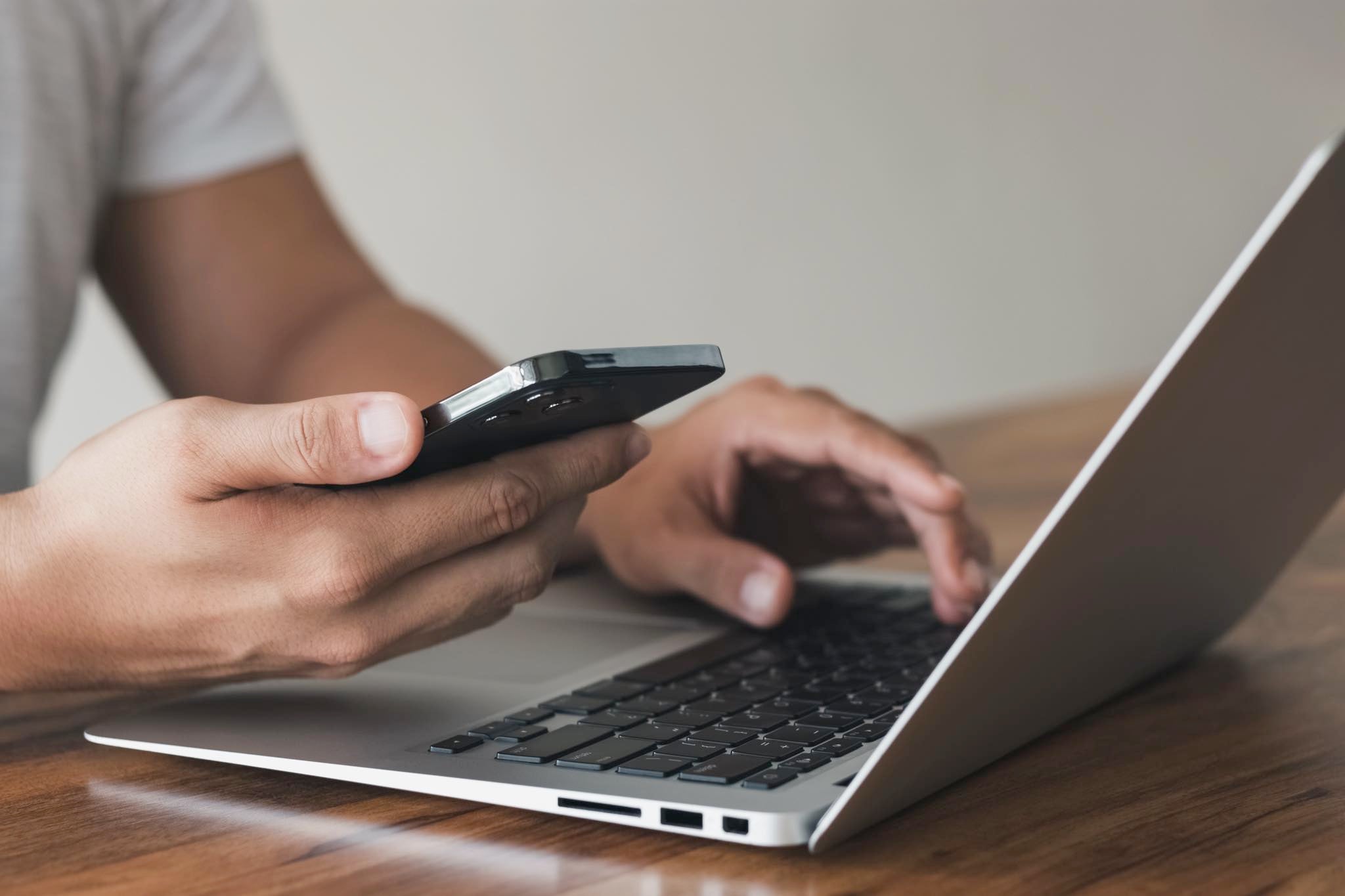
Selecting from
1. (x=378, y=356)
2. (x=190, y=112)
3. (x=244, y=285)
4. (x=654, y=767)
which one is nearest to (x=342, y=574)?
(x=654, y=767)

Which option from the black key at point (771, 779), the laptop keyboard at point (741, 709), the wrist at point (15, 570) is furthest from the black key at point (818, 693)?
the wrist at point (15, 570)

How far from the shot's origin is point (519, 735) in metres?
0.47

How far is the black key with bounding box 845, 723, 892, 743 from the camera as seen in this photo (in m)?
0.46

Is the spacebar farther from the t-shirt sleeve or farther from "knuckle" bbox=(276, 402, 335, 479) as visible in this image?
the t-shirt sleeve

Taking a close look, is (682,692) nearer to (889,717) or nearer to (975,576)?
(889,717)

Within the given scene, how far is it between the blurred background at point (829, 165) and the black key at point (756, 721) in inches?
129

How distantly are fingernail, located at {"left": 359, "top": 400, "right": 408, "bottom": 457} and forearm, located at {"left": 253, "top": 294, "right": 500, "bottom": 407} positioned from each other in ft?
1.37

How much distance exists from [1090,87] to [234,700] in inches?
170

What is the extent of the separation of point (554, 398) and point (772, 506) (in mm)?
398

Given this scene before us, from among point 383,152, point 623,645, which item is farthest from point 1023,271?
point 623,645

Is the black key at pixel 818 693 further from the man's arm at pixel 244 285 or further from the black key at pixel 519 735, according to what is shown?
the man's arm at pixel 244 285

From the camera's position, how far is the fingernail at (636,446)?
0.51 metres

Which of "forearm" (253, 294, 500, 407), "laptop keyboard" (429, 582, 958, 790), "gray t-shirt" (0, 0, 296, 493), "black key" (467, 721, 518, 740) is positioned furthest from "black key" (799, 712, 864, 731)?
"gray t-shirt" (0, 0, 296, 493)

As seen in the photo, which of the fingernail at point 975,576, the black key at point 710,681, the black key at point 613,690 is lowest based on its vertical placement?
the fingernail at point 975,576
